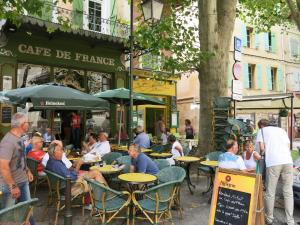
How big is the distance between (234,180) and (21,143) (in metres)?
2.97

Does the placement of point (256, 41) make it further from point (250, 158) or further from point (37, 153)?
point (37, 153)

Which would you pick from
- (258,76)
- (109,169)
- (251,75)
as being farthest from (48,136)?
(258,76)

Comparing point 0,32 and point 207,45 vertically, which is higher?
point 0,32

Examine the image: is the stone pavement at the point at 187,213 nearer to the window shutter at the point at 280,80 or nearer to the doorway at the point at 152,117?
the doorway at the point at 152,117

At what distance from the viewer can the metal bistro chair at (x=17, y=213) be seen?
305 centimetres

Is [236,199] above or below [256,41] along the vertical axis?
below

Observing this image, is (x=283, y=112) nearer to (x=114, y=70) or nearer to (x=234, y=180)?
(x=114, y=70)

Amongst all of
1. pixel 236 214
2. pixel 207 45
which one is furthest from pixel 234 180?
pixel 207 45

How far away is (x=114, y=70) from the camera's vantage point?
14969 mm

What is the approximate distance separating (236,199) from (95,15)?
11.9 metres

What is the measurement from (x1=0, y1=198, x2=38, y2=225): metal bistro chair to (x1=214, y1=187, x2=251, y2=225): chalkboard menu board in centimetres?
259

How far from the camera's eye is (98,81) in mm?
14773

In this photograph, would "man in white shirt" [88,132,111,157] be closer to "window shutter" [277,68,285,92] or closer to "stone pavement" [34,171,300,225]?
"stone pavement" [34,171,300,225]

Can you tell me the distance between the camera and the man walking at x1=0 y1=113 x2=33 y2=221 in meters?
4.30
